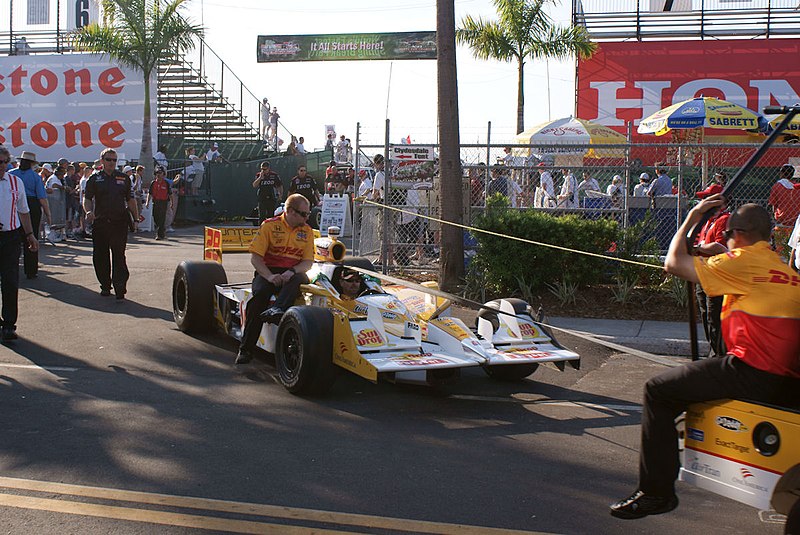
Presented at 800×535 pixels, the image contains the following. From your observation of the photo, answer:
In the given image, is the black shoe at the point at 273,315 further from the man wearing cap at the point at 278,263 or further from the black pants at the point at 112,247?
the black pants at the point at 112,247

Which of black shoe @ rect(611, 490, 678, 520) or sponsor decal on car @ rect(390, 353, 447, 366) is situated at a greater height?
sponsor decal on car @ rect(390, 353, 447, 366)

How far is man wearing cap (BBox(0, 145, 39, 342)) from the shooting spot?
9.22 m

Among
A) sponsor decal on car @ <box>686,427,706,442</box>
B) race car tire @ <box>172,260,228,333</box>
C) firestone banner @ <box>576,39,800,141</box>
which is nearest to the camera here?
sponsor decal on car @ <box>686,427,706,442</box>

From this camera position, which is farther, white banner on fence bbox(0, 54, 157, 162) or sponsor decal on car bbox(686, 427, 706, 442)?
white banner on fence bbox(0, 54, 157, 162)

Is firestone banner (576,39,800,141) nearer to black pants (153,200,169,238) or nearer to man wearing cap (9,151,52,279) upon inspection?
black pants (153,200,169,238)

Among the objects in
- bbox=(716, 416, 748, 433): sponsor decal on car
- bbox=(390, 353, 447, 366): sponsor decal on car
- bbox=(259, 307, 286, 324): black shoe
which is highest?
bbox=(259, 307, 286, 324): black shoe

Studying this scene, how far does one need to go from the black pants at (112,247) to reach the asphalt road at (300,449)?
8.17 ft

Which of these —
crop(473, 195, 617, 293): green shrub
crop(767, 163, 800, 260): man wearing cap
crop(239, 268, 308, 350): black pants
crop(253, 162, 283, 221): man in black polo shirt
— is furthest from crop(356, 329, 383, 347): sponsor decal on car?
crop(253, 162, 283, 221): man in black polo shirt

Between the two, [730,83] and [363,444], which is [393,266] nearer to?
[363,444]

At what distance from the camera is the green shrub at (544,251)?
11.7 metres

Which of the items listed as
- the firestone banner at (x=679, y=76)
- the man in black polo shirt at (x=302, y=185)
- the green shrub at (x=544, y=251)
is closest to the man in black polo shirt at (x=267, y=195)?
the man in black polo shirt at (x=302, y=185)

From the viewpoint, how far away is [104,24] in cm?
2834

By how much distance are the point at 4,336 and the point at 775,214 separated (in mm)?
10533

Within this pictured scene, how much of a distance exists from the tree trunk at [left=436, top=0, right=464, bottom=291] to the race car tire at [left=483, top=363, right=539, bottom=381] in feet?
14.7
